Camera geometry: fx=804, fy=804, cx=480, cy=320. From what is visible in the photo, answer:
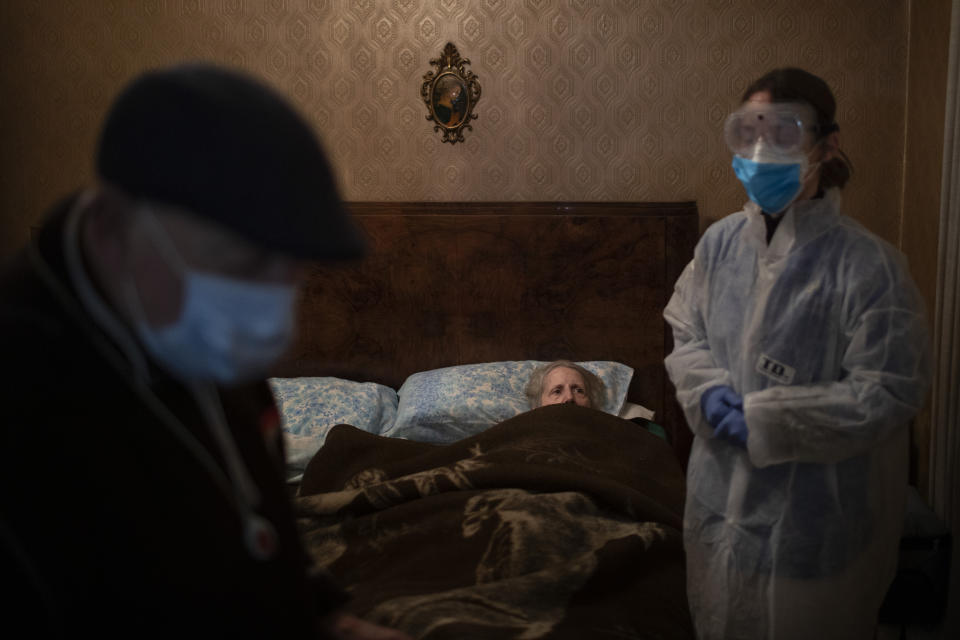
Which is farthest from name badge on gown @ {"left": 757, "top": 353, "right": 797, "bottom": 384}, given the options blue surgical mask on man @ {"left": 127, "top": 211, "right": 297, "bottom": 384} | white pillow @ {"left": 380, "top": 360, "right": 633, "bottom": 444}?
white pillow @ {"left": 380, "top": 360, "right": 633, "bottom": 444}

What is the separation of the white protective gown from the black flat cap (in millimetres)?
969

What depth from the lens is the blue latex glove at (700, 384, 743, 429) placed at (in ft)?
4.76

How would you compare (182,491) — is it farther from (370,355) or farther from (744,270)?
(370,355)

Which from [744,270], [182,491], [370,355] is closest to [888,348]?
[744,270]

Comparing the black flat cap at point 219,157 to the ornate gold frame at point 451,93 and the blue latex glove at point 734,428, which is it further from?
the ornate gold frame at point 451,93

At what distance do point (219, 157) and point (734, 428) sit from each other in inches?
42.0

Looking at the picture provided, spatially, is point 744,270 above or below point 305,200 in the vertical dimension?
below

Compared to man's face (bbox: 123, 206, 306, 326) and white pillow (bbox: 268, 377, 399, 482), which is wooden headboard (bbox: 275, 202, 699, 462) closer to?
white pillow (bbox: 268, 377, 399, 482)

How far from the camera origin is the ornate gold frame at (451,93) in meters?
2.96

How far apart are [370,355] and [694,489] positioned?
1.74 metres

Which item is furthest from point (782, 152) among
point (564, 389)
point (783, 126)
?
point (564, 389)

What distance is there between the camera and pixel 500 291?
2998 millimetres

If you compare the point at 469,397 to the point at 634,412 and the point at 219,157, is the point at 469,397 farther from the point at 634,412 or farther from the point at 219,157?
the point at 219,157

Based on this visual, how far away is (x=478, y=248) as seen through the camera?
A: 9.82 ft
